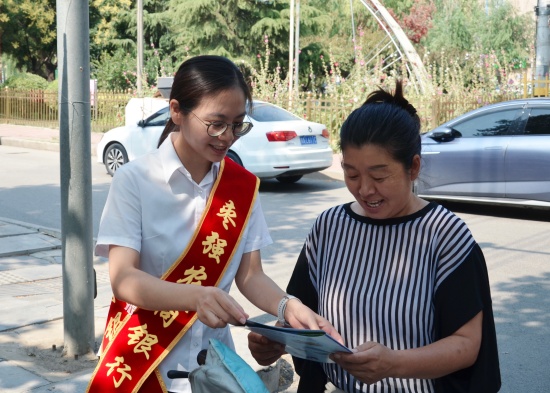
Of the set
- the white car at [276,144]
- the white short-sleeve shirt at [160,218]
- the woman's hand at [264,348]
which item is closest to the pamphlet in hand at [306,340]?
the woman's hand at [264,348]

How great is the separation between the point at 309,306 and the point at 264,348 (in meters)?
0.21

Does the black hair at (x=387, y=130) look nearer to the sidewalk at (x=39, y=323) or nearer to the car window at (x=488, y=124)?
the sidewalk at (x=39, y=323)

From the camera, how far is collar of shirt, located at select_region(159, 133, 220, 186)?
2.42 metres

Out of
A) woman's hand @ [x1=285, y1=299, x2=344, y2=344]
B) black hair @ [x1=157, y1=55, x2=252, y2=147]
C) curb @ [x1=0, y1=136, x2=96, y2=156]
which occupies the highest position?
black hair @ [x1=157, y1=55, x2=252, y2=147]

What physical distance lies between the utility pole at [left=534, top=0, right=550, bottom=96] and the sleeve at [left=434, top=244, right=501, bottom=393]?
15.1 meters

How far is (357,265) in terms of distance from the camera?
2299 millimetres

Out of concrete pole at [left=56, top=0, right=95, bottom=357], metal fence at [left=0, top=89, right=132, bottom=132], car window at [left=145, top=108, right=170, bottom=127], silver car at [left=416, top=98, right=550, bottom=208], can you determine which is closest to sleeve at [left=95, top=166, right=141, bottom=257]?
concrete pole at [left=56, top=0, right=95, bottom=357]

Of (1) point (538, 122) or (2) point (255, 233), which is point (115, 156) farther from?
(2) point (255, 233)

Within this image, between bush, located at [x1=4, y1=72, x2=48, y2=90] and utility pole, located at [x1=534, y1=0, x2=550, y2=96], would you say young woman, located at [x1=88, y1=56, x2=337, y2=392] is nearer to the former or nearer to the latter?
utility pole, located at [x1=534, y1=0, x2=550, y2=96]

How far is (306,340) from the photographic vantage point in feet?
6.30

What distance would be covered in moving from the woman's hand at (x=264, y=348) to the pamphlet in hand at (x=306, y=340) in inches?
6.3

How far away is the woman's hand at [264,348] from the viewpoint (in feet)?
7.50

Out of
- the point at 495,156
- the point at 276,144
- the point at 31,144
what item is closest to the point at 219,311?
the point at 495,156

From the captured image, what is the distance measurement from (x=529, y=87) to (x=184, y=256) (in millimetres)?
19287
